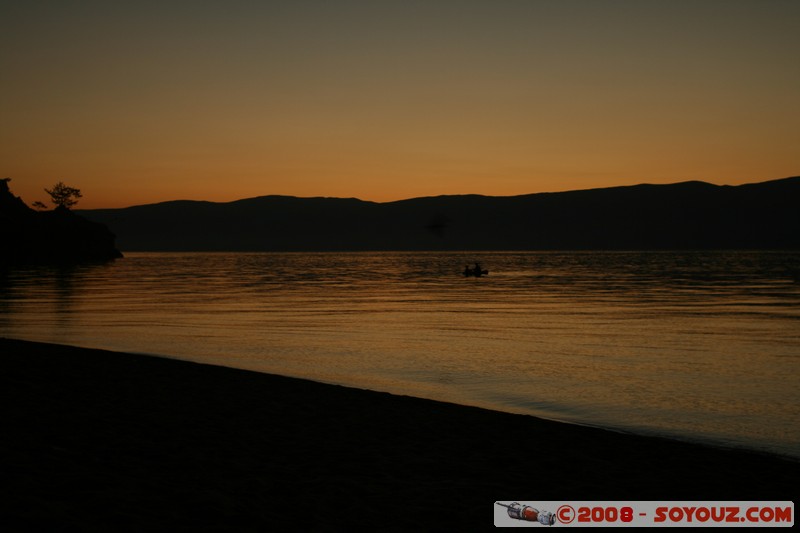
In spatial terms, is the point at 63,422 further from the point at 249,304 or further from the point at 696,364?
the point at 249,304

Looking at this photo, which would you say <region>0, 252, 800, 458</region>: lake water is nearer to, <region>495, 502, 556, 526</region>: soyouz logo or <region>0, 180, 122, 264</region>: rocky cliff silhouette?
<region>495, 502, 556, 526</region>: soyouz logo

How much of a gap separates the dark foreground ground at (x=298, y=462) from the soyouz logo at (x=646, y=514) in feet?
1.21

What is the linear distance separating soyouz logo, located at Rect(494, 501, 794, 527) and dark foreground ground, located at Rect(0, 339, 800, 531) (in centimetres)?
37

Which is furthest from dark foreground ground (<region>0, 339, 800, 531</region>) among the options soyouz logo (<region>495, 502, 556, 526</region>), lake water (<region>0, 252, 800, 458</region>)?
lake water (<region>0, 252, 800, 458</region>)

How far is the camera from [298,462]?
1002 centimetres

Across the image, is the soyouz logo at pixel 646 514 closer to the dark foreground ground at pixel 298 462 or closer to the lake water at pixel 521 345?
the dark foreground ground at pixel 298 462

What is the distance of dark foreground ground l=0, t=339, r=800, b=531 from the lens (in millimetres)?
7688

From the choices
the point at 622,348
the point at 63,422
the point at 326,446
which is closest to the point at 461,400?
the point at 326,446

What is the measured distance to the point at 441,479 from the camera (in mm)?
9570

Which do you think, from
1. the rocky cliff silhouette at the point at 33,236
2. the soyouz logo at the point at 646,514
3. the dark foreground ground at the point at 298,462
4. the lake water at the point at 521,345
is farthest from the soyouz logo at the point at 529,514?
the rocky cliff silhouette at the point at 33,236

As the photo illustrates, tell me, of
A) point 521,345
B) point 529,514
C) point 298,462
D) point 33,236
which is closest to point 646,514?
point 529,514

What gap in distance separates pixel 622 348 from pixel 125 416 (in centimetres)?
1924

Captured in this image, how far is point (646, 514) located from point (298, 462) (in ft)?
15.1

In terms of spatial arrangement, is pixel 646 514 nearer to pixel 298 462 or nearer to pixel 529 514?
pixel 529 514
